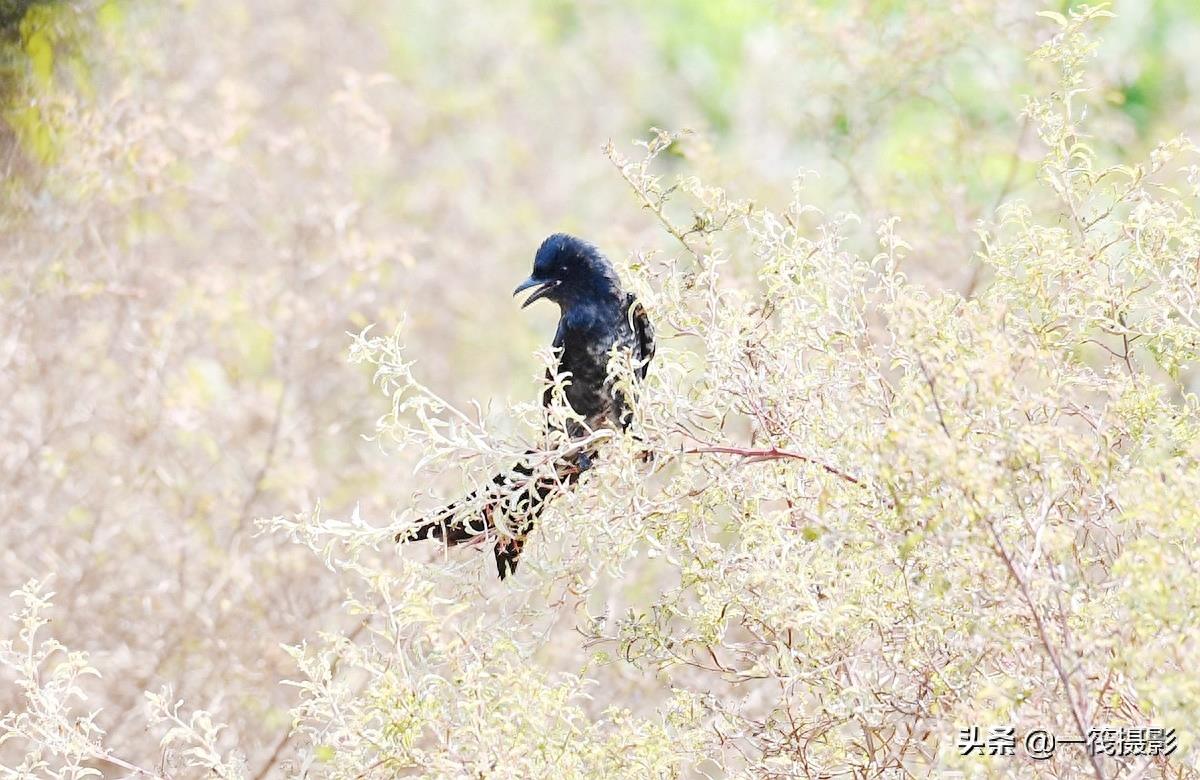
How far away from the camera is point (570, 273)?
3.62m

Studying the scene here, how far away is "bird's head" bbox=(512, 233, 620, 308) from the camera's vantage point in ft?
11.7

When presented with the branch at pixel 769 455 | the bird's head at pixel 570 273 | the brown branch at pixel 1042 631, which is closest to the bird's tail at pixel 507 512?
the branch at pixel 769 455

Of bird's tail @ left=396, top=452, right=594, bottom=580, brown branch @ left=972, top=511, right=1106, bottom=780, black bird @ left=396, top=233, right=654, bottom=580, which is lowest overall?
brown branch @ left=972, top=511, right=1106, bottom=780

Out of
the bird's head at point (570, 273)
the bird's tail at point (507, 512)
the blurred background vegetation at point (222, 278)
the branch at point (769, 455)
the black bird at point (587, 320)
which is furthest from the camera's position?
the blurred background vegetation at point (222, 278)

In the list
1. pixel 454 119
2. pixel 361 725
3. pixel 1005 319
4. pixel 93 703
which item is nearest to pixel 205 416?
pixel 93 703

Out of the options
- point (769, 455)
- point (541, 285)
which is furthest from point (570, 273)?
point (769, 455)

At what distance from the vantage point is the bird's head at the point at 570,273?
3574mm

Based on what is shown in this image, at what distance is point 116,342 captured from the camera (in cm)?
482

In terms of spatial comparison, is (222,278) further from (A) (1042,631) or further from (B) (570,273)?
(A) (1042,631)

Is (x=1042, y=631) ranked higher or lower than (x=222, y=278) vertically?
lower

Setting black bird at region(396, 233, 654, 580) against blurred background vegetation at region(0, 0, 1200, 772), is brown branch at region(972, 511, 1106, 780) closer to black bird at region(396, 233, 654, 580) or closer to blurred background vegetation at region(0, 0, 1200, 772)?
blurred background vegetation at region(0, 0, 1200, 772)

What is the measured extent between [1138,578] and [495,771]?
90 cm

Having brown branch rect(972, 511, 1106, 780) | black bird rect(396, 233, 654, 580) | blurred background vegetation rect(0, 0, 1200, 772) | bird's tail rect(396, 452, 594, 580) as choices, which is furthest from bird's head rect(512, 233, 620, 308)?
brown branch rect(972, 511, 1106, 780)

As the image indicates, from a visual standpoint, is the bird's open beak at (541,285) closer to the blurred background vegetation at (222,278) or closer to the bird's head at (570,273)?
the bird's head at (570,273)
